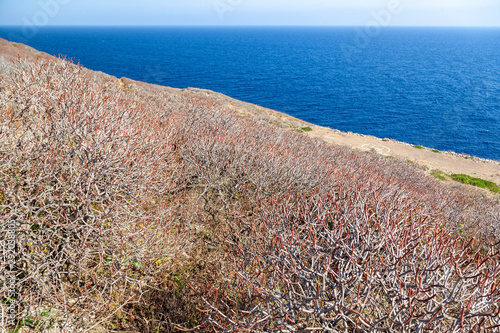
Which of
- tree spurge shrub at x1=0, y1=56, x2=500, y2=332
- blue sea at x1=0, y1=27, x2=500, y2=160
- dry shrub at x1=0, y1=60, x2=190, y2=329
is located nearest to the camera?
tree spurge shrub at x1=0, y1=56, x2=500, y2=332

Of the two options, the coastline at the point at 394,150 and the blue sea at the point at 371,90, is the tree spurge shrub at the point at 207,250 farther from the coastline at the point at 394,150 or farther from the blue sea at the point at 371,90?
the blue sea at the point at 371,90

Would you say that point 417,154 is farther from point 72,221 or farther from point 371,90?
point 371,90

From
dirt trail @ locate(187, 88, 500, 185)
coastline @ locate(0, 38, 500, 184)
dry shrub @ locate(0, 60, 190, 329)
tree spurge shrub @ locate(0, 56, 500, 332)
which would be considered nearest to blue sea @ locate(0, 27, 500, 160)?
dirt trail @ locate(187, 88, 500, 185)

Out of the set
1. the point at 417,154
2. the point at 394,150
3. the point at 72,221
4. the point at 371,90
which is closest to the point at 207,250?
the point at 72,221

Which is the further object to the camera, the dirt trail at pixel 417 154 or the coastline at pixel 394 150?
the dirt trail at pixel 417 154

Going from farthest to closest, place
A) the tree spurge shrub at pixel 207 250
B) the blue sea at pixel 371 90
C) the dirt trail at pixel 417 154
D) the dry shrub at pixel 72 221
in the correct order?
1. the blue sea at pixel 371 90
2. the dirt trail at pixel 417 154
3. the dry shrub at pixel 72 221
4. the tree spurge shrub at pixel 207 250

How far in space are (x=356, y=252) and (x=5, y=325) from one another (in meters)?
5.30

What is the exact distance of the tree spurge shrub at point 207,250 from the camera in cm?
344

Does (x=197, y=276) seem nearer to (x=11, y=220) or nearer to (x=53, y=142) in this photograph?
(x=11, y=220)

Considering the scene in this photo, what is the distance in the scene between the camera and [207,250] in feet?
23.6

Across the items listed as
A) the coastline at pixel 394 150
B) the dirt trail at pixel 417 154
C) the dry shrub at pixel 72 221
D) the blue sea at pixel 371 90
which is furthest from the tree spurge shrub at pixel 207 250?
the blue sea at pixel 371 90

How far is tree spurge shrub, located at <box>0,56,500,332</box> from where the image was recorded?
3.44 meters

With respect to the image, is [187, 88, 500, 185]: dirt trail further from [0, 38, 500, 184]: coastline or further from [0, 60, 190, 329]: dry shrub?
[0, 60, 190, 329]: dry shrub

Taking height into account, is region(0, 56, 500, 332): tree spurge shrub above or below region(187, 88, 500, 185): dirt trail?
above
